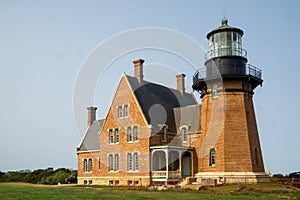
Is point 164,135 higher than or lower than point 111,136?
lower

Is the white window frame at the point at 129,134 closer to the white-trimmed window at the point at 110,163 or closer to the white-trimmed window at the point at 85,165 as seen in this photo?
the white-trimmed window at the point at 110,163

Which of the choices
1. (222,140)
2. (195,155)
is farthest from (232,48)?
(195,155)

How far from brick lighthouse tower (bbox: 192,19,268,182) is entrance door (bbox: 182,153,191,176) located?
2201 mm

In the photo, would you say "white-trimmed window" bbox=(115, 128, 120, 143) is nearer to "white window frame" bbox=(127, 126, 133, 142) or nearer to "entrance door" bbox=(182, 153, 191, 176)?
"white window frame" bbox=(127, 126, 133, 142)

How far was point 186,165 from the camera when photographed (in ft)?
107

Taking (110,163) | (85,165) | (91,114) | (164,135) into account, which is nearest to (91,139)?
(85,165)

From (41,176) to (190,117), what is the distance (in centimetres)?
2167

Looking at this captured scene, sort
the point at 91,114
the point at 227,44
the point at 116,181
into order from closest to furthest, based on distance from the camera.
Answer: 1. the point at 227,44
2. the point at 116,181
3. the point at 91,114

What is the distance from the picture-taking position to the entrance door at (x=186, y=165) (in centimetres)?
3234

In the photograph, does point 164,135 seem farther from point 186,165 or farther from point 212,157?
point 212,157

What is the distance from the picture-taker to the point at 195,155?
31797mm

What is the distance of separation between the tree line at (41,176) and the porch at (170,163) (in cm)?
1520

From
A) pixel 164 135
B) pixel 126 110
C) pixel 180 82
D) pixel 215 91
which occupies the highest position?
pixel 180 82

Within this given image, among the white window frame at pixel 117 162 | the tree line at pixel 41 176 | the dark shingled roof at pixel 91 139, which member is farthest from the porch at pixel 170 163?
the tree line at pixel 41 176
